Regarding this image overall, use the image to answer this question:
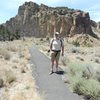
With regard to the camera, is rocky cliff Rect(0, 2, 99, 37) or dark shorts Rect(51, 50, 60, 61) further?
rocky cliff Rect(0, 2, 99, 37)

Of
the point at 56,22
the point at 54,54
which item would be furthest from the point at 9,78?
the point at 56,22

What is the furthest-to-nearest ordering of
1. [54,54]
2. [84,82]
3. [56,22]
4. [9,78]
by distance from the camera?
[56,22] → [54,54] → [9,78] → [84,82]

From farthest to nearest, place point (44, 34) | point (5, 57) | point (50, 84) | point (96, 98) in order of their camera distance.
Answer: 1. point (44, 34)
2. point (5, 57)
3. point (50, 84)
4. point (96, 98)

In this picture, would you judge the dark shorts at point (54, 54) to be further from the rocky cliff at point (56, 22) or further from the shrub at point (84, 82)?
the rocky cliff at point (56, 22)

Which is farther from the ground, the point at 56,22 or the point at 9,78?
the point at 56,22

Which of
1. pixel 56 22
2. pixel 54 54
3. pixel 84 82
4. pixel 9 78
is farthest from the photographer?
pixel 56 22

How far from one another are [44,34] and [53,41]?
170471 mm

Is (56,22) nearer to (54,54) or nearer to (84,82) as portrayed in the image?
(54,54)

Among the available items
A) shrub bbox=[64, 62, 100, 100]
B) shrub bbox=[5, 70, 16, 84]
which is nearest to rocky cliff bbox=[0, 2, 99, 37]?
shrub bbox=[5, 70, 16, 84]

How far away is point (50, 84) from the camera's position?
13.0 meters

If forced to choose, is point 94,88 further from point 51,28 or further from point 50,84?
point 51,28

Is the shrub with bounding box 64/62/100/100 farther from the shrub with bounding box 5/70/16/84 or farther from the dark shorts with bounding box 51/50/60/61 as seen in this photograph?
the shrub with bounding box 5/70/16/84

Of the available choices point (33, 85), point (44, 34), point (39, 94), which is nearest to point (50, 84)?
point (33, 85)

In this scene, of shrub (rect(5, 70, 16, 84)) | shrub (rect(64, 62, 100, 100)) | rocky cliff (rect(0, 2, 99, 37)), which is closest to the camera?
shrub (rect(64, 62, 100, 100))
